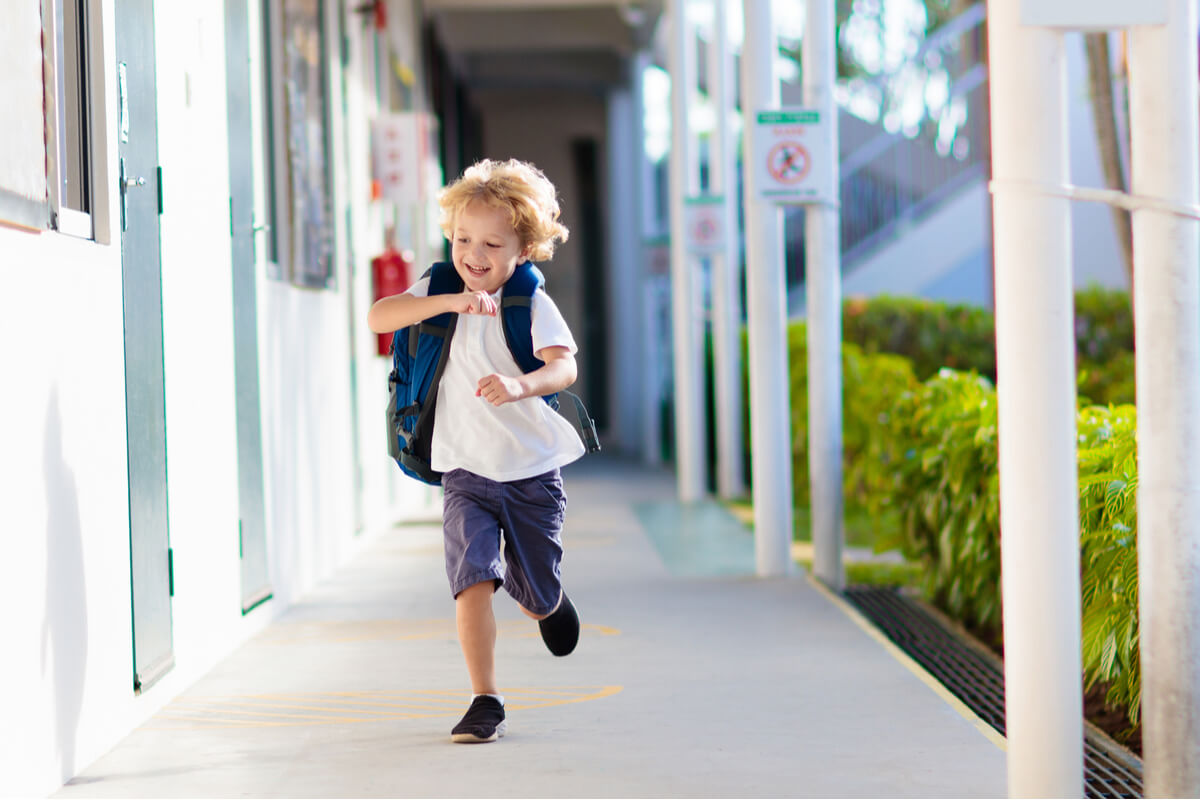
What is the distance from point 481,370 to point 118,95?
3.76 feet

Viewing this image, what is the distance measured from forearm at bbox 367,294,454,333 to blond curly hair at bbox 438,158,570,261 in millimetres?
208

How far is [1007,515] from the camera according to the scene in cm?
283

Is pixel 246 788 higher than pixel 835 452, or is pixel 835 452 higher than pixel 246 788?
pixel 835 452

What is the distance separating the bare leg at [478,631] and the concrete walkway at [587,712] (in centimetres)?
16

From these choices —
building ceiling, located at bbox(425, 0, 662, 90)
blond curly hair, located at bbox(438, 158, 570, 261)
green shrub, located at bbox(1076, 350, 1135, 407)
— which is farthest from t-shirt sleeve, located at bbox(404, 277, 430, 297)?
building ceiling, located at bbox(425, 0, 662, 90)

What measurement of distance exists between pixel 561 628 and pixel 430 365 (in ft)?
2.43

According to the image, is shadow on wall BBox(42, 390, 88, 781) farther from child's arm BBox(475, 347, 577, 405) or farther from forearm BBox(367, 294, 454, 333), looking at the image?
child's arm BBox(475, 347, 577, 405)

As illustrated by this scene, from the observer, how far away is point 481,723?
362 centimetres

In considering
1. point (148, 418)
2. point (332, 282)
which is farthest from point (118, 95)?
point (332, 282)

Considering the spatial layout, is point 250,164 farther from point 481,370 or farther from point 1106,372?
point 1106,372

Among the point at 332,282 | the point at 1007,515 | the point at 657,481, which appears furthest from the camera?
the point at 657,481

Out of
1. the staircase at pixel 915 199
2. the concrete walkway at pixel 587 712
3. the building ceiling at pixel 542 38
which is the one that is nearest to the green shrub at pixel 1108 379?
the staircase at pixel 915 199

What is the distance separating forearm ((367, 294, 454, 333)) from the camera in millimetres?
3539

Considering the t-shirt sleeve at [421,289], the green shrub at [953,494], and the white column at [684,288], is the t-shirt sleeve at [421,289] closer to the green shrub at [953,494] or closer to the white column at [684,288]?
the green shrub at [953,494]
